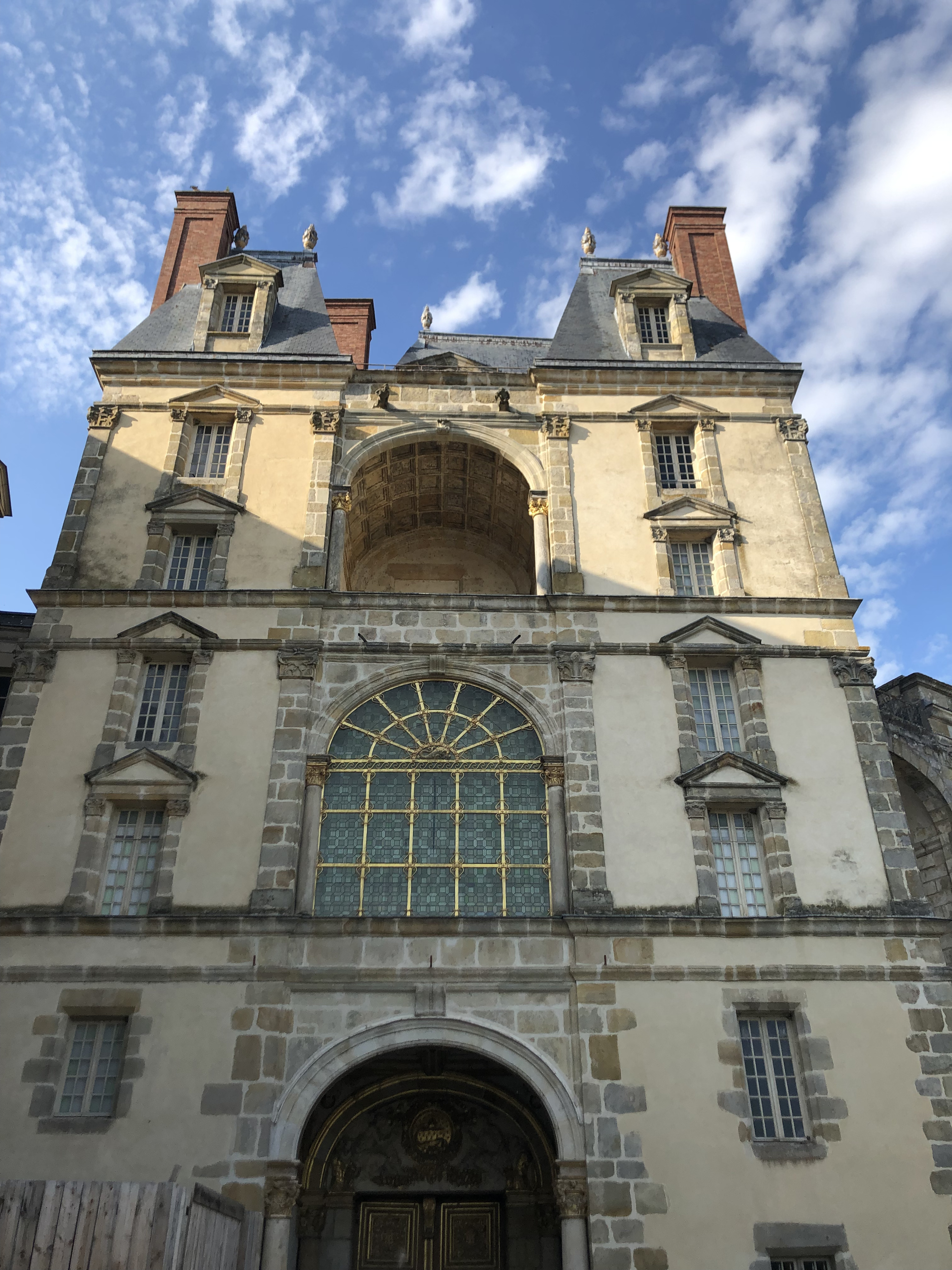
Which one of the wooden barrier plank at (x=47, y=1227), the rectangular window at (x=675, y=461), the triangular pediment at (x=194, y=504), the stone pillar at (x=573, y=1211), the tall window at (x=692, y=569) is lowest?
the wooden barrier plank at (x=47, y=1227)

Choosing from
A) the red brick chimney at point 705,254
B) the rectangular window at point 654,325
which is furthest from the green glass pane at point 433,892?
the red brick chimney at point 705,254

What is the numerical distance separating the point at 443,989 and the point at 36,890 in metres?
6.33

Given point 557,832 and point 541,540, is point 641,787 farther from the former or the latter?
point 541,540

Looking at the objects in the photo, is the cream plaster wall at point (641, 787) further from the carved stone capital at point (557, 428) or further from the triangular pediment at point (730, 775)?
the carved stone capital at point (557, 428)

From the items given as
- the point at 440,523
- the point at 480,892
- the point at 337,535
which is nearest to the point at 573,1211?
the point at 480,892

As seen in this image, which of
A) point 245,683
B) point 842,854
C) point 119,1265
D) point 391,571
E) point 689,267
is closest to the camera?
point 119,1265

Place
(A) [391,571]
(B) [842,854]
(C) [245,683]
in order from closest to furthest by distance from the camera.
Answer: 1. (B) [842,854]
2. (C) [245,683]
3. (A) [391,571]

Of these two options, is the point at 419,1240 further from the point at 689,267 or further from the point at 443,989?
the point at 689,267

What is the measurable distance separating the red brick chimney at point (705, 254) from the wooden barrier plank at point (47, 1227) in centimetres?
2208

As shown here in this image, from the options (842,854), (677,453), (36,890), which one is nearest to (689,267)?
(677,453)

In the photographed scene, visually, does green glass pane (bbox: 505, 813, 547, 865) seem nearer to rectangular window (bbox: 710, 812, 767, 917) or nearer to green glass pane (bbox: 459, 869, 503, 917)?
green glass pane (bbox: 459, 869, 503, 917)

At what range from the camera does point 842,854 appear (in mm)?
16375

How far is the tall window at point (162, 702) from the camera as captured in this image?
689 inches

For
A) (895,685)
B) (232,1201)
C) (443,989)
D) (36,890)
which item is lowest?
(232,1201)
